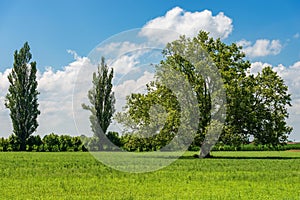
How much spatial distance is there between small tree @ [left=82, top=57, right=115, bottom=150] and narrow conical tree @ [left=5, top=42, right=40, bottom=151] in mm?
18229

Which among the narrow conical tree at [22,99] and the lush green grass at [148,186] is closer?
the lush green grass at [148,186]

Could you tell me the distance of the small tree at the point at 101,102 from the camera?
45312mm

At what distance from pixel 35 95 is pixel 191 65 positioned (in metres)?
37.5

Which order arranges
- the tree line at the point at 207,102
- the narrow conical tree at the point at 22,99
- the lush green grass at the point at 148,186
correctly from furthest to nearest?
the narrow conical tree at the point at 22,99, the tree line at the point at 207,102, the lush green grass at the point at 148,186

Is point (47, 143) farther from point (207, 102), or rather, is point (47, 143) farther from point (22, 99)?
point (207, 102)

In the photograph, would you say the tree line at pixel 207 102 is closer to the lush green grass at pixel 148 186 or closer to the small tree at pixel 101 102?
the small tree at pixel 101 102

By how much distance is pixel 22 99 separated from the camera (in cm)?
7462

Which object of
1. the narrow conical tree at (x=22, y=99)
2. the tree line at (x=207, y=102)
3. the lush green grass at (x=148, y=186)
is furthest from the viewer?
the narrow conical tree at (x=22, y=99)

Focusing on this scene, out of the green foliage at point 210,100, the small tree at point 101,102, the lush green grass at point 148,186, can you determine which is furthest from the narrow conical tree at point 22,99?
the lush green grass at point 148,186

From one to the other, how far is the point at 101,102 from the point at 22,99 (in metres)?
26.1

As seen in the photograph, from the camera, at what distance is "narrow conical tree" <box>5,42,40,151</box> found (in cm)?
7364

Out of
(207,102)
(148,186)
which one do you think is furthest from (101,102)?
(148,186)

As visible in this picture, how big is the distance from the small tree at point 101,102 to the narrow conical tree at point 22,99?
18.2 m

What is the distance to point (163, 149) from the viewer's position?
164ft
